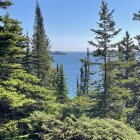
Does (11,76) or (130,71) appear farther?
(130,71)

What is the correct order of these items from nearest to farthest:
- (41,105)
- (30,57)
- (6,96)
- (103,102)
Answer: (6,96) → (41,105) → (103,102) → (30,57)

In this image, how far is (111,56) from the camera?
40.5 meters

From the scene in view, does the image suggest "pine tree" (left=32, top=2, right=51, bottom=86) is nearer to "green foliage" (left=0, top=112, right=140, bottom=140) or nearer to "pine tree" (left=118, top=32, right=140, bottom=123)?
"pine tree" (left=118, top=32, right=140, bottom=123)

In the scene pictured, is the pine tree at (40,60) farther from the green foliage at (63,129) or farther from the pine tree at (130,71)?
the green foliage at (63,129)

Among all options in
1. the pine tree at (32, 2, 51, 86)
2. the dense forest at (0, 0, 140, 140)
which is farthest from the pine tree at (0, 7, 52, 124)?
the pine tree at (32, 2, 51, 86)

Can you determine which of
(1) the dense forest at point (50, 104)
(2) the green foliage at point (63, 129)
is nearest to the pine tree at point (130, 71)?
(1) the dense forest at point (50, 104)

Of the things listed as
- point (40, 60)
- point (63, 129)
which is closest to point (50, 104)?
point (63, 129)

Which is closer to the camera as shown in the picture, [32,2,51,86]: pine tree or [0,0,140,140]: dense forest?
[0,0,140,140]: dense forest

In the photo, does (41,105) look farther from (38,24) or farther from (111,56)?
(38,24)

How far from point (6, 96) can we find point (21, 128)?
16.6 feet

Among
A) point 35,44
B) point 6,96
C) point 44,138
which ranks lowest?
point 44,138

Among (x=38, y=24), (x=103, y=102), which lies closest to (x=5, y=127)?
(x=103, y=102)

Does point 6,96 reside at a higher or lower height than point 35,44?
lower

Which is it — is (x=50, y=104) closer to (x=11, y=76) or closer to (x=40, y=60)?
(x=11, y=76)
